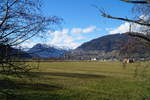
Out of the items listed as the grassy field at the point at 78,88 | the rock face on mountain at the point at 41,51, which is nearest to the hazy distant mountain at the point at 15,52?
the rock face on mountain at the point at 41,51

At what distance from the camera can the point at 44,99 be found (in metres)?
13.4

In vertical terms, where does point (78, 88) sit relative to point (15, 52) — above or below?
below

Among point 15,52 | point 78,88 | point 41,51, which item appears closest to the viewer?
point 15,52

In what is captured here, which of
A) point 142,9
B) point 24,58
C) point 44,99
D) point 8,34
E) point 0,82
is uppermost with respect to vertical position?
point 142,9

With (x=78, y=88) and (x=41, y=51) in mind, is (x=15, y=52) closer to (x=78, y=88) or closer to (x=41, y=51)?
(x=41, y=51)

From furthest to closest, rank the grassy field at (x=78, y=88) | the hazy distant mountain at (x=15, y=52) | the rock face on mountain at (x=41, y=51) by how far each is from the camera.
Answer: the grassy field at (x=78, y=88)
the rock face on mountain at (x=41, y=51)
the hazy distant mountain at (x=15, y=52)

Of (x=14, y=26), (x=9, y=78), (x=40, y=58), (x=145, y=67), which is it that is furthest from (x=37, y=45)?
(x=145, y=67)

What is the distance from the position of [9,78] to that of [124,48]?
13.1ft

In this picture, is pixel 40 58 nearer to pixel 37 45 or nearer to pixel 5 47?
pixel 37 45

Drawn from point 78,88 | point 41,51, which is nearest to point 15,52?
point 41,51

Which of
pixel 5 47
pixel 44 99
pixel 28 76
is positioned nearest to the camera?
pixel 5 47

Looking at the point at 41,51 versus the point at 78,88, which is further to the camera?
the point at 78,88

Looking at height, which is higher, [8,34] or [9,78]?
[8,34]

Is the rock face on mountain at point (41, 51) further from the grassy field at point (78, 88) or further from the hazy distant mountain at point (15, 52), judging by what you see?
the grassy field at point (78, 88)
